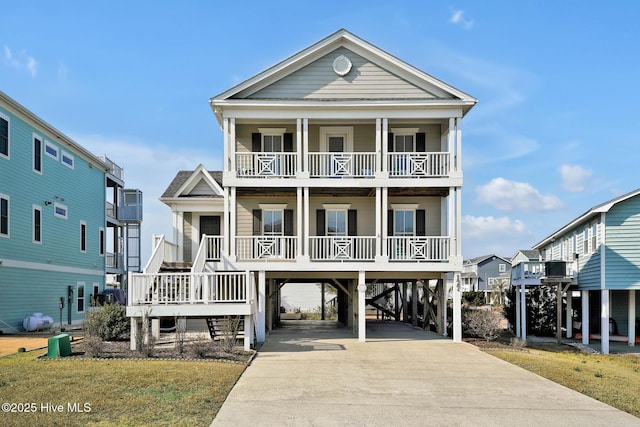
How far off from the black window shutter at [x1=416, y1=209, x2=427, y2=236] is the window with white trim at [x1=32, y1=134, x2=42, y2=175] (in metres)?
16.4

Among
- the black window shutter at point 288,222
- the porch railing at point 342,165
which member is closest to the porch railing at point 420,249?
the porch railing at point 342,165

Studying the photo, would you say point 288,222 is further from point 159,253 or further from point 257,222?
point 159,253

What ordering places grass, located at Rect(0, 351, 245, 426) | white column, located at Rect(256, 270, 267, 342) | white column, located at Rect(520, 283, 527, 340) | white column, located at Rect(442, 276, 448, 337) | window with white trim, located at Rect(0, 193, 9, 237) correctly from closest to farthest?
grass, located at Rect(0, 351, 245, 426), white column, located at Rect(256, 270, 267, 342), white column, located at Rect(442, 276, 448, 337), window with white trim, located at Rect(0, 193, 9, 237), white column, located at Rect(520, 283, 527, 340)

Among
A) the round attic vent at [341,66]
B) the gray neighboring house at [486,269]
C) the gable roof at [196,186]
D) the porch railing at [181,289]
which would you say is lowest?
the gray neighboring house at [486,269]

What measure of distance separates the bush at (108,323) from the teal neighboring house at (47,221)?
24.1 ft

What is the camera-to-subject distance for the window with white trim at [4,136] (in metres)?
21.8

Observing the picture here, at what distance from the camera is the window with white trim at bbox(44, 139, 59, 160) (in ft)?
85.2

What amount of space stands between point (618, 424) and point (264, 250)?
13346mm

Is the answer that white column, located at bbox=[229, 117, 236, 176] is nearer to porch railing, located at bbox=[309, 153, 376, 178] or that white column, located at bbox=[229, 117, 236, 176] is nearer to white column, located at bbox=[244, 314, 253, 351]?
porch railing, located at bbox=[309, 153, 376, 178]

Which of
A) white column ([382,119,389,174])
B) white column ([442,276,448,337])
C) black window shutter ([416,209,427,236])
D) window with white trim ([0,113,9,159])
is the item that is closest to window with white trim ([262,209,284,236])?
white column ([382,119,389,174])

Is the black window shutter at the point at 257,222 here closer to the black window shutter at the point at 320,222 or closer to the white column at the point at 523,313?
the black window shutter at the point at 320,222

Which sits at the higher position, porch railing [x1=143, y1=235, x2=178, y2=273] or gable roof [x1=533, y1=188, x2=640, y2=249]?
gable roof [x1=533, y1=188, x2=640, y2=249]

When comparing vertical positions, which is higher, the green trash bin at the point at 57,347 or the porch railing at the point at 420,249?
the porch railing at the point at 420,249

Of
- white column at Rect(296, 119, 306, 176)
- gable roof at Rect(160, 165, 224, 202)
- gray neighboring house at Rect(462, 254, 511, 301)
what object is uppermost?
white column at Rect(296, 119, 306, 176)
